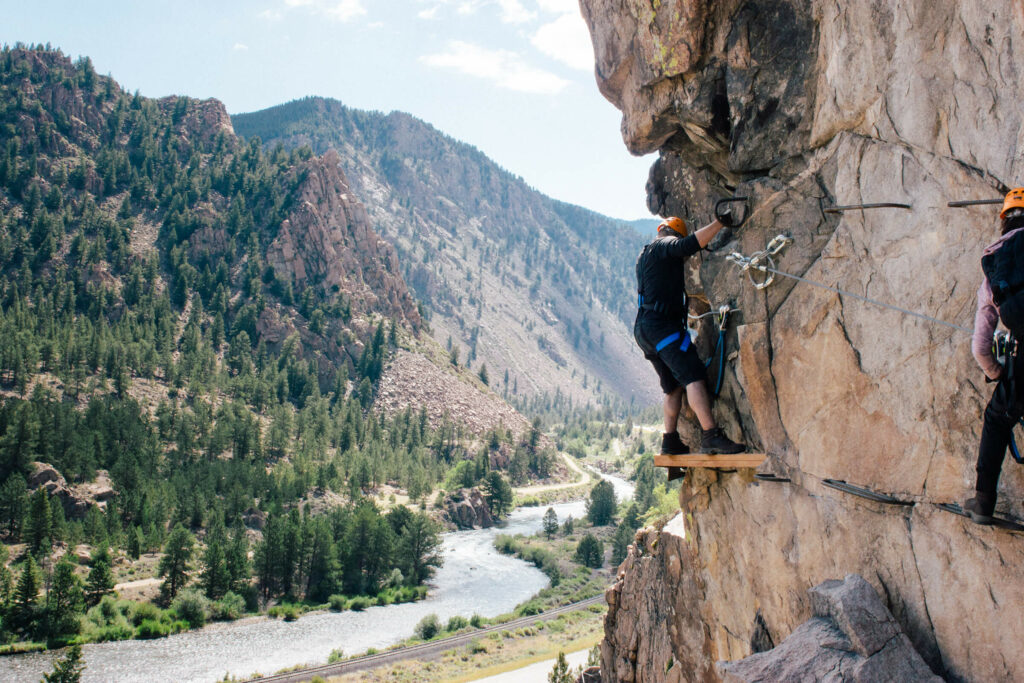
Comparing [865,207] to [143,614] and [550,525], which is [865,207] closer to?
[143,614]

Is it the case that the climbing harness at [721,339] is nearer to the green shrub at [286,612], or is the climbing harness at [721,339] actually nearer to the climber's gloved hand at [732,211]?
the climber's gloved hand at [732,211]

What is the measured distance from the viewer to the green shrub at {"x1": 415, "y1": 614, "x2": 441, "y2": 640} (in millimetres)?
43844

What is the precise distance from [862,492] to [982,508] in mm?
1110

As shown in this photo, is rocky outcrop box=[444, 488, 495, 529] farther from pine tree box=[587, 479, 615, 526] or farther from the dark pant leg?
the dark pant leg

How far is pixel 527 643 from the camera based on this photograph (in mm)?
41438

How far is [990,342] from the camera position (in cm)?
427

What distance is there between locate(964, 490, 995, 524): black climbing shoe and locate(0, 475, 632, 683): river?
38.3 meters

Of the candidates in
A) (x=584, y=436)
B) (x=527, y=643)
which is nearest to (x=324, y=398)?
(x=527, y=643)

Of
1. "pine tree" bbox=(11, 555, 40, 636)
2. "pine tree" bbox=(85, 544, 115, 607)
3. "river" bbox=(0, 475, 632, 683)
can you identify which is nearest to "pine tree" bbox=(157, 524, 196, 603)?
"pine tree" bbox=(85, 544, 115, 607)

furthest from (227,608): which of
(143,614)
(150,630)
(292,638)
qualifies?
(292,638)

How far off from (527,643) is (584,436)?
11926 centimetres

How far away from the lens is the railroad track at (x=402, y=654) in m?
34.7

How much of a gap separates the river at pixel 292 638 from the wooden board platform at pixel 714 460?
3515 cm

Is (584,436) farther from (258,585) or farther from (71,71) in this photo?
(71,71)
